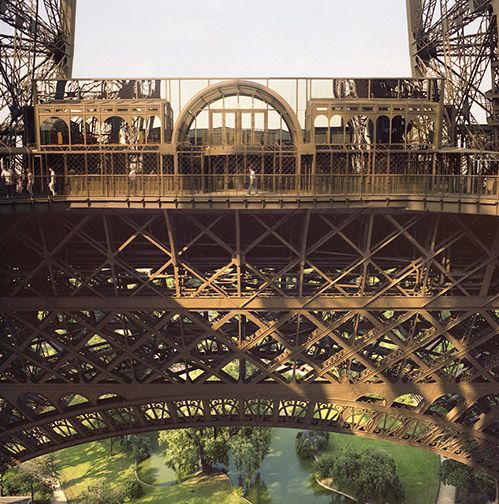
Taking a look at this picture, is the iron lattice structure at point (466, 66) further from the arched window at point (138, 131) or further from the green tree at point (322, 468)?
the green tree at point (322, 468)

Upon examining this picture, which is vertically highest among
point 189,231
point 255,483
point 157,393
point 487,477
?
point 189,231

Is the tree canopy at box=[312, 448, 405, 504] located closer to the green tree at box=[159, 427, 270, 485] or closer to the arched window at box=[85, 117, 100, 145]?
the green tree at box=[159, 427, 270, 485]

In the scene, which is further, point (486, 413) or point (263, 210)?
point (486, 413)

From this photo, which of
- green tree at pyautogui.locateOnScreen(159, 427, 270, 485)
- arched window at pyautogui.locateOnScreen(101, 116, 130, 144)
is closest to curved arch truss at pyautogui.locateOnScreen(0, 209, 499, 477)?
arched window at pyautogui.locateOnScreen(101, 116, 130, 144)

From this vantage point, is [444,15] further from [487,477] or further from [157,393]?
[487,477]

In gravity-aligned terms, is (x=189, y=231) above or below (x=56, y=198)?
below

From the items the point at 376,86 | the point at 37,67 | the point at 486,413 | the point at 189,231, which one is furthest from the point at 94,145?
the point at 486,413
